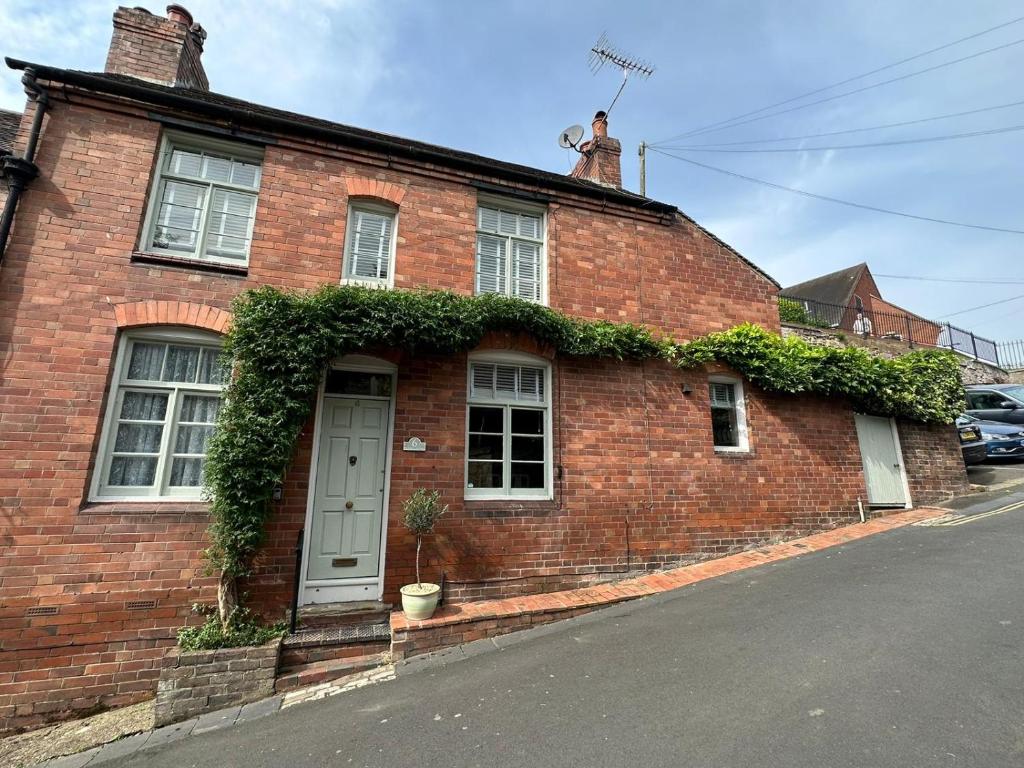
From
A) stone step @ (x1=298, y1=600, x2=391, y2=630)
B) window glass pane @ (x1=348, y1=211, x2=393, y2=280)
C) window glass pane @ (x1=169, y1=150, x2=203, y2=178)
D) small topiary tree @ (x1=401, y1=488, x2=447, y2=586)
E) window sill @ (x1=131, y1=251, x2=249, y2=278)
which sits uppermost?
window glass pane @ (x1=169, y1=150, x2=203, y2=178)

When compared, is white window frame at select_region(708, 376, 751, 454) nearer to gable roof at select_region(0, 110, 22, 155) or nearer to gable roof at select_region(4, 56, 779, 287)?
gable roof at select_region(4, 56, 779, 287)

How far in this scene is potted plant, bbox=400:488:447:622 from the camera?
5.28m

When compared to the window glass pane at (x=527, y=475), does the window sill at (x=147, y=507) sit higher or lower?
lower

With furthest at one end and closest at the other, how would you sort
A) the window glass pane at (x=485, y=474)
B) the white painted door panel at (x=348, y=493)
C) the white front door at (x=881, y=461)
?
1. the white front door at (x=881, y=461)
2. the window glass pane at (x=485, y=474)
3. the white painted door panel at (x=348, y=493)

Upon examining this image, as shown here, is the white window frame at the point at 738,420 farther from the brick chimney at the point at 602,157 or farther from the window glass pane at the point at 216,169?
the window glass pane at the point at 216,169

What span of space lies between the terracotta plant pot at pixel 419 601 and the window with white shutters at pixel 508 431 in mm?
1355

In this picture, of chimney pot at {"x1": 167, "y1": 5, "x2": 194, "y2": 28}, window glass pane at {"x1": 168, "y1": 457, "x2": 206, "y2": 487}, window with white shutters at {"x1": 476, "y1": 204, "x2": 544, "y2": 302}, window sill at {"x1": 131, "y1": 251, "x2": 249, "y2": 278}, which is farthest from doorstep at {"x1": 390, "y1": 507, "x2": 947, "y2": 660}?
chimney pot at {"x1": 167, "y1": 5, "x2": 194, "y2": 28}

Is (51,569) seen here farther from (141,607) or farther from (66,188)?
(66,188)

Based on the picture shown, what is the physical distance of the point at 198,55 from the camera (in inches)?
308

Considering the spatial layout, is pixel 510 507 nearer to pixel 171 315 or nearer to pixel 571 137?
pixel 171 315

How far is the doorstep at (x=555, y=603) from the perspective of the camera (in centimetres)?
510

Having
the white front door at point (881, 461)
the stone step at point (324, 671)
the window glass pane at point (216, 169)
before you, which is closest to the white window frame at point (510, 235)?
the window glass pane at point (216, 169)

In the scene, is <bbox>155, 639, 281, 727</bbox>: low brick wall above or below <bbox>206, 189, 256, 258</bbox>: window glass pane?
below

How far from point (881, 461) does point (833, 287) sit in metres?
24.4
